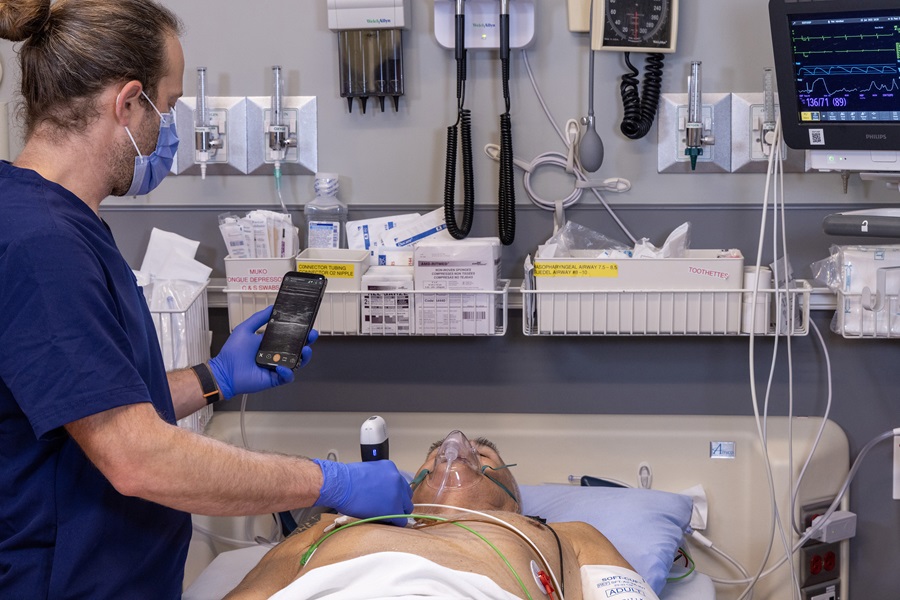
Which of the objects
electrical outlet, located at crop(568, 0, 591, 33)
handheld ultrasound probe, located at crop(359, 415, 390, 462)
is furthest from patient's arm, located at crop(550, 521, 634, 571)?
electrical outlet, located at crop(568, 0, 591, 33)

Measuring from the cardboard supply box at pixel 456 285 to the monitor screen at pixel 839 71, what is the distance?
2.24 feet

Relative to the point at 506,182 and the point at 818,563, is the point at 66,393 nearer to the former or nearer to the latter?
the point at 506,182

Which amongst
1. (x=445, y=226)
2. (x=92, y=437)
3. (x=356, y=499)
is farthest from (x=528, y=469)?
(x=92, y=437)

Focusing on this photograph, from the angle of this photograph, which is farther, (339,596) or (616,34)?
(616,34)

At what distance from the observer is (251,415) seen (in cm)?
233

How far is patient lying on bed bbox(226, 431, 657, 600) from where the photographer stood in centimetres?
140

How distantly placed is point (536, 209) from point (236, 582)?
1069 mm

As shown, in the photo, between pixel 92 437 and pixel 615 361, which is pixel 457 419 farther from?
pixel 92 437

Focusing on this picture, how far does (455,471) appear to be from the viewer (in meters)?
1.87

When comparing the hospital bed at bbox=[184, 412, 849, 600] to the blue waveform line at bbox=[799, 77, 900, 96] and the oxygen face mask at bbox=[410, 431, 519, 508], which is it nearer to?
the oxygen face mask at bbox=[410, 431, 519, 508]

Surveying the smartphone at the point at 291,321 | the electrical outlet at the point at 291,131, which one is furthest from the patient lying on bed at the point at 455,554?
the electrical outlet at the point at 291,131

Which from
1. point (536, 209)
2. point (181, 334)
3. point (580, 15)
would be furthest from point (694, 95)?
point (181, 334)

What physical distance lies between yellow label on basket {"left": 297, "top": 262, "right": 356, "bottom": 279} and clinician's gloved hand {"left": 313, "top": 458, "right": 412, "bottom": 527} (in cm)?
65

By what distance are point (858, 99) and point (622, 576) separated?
1021 millimetres
